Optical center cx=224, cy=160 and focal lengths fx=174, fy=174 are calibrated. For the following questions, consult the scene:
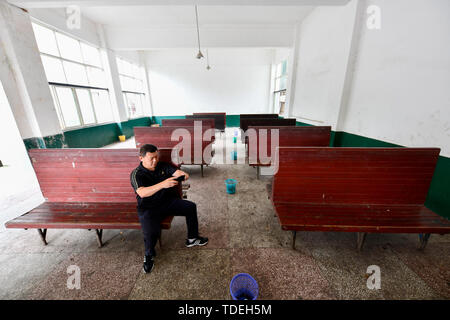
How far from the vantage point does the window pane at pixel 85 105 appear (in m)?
6.01

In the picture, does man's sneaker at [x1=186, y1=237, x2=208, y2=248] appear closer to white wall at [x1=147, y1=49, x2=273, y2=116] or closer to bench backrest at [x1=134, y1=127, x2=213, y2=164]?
bench backrest at [x1=134, y1=127, x2=213, y2=164]

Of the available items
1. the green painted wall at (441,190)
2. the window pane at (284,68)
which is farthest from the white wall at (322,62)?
the window pane at (284,68)

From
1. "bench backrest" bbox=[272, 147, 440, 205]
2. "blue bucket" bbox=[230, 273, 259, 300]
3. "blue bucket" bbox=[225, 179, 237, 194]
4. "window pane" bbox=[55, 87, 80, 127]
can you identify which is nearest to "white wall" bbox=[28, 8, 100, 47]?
"window pane" bbox=[55, 87, 80, 127]

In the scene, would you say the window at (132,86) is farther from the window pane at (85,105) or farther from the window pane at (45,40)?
the window pane at (45,40)

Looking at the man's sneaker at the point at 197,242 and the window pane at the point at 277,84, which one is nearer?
the man's sneaker at the point at 197,242

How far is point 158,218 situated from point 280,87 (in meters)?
9.93

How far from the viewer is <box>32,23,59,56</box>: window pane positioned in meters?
4.66

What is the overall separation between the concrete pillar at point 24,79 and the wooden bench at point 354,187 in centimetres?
539

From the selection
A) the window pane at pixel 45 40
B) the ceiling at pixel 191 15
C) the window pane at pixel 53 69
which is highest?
the ceiling at pixel 191 15

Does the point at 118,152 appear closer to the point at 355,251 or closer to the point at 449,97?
the point at 355,251

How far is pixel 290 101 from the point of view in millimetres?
7262

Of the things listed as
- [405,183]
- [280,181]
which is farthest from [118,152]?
[405,183]

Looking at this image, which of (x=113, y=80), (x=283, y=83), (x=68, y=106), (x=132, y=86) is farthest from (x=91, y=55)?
(x=283, y=83)
